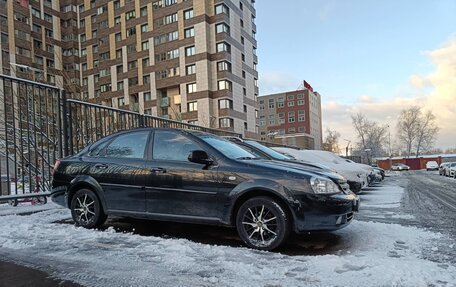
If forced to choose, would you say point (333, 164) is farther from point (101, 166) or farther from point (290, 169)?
point (101, 166)

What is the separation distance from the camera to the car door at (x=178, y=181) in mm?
5051

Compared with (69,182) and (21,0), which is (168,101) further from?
(69,182)

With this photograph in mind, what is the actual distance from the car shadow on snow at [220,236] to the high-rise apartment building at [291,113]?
3659 inches

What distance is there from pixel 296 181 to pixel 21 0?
202 feet

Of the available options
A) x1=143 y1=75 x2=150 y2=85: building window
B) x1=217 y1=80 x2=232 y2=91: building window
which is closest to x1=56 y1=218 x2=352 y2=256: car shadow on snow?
x1=217 y1=80 x2=232 y2=91: building window

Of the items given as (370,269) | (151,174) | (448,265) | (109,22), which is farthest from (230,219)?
(109,22)

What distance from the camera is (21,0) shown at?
54062 millimetres

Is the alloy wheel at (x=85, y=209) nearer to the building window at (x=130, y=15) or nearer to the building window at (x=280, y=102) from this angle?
the building window at (x=130, y=15)

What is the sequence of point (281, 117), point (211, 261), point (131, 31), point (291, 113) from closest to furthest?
1. point (211, 261)
2. point (131, 31)
3. point (291, 113)
4. point (281, 117)

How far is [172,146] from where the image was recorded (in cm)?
557

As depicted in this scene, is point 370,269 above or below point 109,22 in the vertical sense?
below

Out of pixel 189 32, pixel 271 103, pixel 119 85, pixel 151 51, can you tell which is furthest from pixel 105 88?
pixel 271 103

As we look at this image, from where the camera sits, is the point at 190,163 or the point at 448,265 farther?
the point at 190,163

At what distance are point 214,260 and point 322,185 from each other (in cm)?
162
